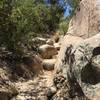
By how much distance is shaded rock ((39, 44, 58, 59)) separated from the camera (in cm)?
1645

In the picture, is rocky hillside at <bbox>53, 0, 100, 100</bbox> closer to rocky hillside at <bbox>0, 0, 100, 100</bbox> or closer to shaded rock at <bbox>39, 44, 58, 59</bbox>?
rocky hillside at <bbox>0, 0, 100, 100</bbox>

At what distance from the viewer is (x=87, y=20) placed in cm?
1011

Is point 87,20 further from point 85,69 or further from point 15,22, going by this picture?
point 15,22

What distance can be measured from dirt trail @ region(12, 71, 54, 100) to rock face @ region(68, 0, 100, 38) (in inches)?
93.0

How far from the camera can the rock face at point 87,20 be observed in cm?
973

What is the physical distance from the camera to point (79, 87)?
888 cm

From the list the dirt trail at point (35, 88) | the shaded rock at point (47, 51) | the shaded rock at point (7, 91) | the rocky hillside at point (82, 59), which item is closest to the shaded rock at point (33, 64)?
the dirt trail at point (35, 88)

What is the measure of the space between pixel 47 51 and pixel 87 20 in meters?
6.53

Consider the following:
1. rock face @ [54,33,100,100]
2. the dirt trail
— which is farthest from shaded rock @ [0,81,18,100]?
rock face @ [54,33,100,100]

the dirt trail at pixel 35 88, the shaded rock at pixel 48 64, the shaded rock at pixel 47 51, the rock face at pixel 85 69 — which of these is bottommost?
the dirt trail at pixel 35 88

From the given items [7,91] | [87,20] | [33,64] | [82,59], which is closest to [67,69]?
[82,59]

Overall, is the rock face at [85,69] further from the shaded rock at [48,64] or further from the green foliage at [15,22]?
the shaded rock at [48,64]

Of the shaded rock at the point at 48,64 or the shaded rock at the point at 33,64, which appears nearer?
the shaded rock at the point at 33,64

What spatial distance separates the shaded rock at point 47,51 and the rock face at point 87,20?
5.62 metres
